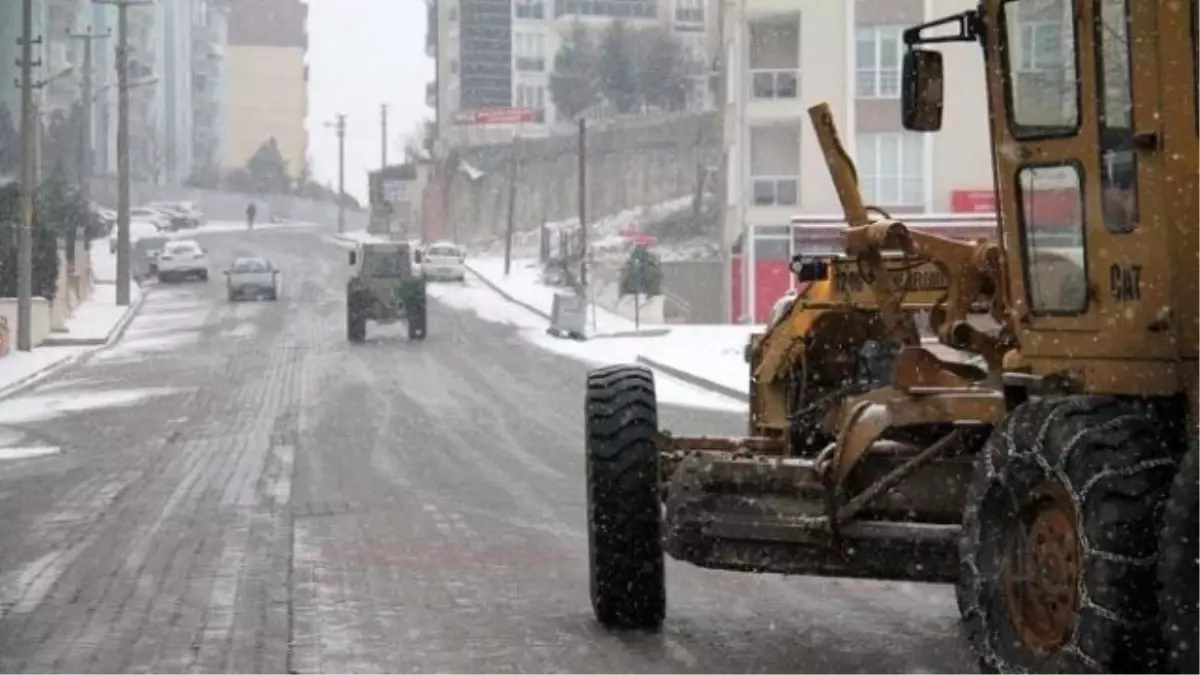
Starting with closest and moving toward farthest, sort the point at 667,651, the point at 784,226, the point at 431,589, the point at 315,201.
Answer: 1. the point at 667,651
2. the point at 431,589
3. the point at 784,226
4. the point at 315,201

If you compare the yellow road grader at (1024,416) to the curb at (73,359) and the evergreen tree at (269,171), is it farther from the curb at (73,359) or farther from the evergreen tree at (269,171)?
the evergreen tree at (269,171)

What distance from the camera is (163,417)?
27641 mm

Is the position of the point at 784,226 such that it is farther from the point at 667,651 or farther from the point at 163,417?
the point at 667,651

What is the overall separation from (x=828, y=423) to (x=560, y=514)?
211 inches

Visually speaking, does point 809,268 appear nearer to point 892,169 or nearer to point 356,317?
point 356,317

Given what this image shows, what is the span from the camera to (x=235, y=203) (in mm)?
121562

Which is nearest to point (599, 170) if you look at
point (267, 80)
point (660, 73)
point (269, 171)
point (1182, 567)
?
point (660, 73)

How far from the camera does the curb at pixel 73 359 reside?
111 feet

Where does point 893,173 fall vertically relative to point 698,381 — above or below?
above

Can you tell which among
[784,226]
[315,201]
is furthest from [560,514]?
[315,201]

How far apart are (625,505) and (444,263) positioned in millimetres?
58306

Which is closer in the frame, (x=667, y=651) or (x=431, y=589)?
(x=667, y=651)

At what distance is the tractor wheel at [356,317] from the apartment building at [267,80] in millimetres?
105001

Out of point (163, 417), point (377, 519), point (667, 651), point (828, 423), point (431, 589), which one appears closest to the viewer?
point (667, 651)
